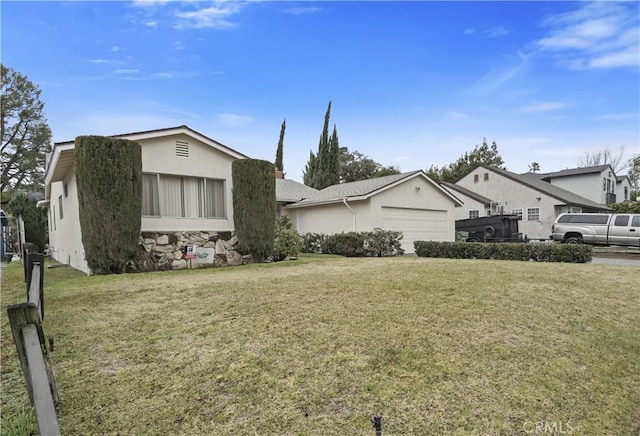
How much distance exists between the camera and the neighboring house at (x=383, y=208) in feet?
53.8

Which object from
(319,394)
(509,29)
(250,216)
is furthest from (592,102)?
(319,394)

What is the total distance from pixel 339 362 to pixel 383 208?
13479 millimetres

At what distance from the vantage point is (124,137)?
10.1 m

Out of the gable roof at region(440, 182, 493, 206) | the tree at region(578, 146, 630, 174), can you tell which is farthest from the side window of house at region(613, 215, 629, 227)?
the tree at region(578, 146, 630, 174)

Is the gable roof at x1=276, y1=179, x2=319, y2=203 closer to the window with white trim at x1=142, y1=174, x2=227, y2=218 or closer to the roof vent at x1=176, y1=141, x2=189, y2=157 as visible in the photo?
the window with white trim at x1=142, y1=174, x2=227, y2=218

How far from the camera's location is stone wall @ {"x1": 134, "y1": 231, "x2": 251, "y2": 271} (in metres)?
10.6

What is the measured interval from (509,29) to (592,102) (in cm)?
865

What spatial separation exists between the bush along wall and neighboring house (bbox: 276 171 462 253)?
30.6 ft

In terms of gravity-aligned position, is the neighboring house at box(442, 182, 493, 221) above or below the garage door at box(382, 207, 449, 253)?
above

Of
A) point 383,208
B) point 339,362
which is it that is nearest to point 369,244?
point 383,208

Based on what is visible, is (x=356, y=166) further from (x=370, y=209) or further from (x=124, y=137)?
(x=124, y=137)

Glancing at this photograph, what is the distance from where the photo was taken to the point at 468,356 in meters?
3.66

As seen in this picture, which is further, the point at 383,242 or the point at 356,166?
the point at 356,166

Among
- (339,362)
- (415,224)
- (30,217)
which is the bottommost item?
(339,362)
